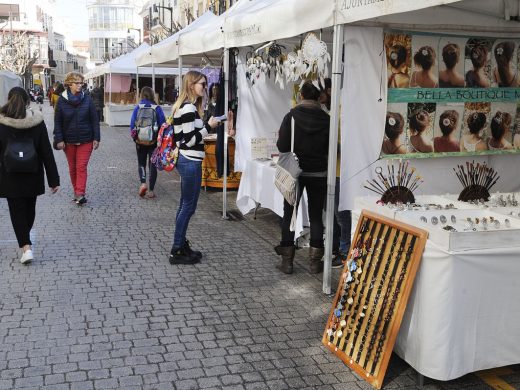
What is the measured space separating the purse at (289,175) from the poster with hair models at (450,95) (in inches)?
31.1

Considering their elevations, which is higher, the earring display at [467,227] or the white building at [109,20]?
the white building at [109,20]

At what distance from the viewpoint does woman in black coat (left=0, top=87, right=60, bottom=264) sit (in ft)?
17.9

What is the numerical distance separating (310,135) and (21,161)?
275 cm

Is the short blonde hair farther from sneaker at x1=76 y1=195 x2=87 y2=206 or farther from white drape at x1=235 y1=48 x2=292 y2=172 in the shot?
white drape at x1=235 y1=48 x2=292 y2=172

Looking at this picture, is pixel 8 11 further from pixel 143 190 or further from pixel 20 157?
pixel 20 157

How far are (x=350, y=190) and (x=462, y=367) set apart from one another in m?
1.92

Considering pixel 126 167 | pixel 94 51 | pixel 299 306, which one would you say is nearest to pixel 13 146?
pixel 299 306

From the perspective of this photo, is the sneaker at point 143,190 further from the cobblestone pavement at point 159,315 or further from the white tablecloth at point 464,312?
the white tablecloth at point 464,312

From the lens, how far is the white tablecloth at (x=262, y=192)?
6059mm

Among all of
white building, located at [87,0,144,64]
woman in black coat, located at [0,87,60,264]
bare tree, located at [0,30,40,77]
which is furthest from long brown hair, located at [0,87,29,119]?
white building, located at [87,0,144,64]

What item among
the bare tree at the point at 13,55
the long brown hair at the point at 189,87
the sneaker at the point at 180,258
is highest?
the bare tree at the point at 13,55

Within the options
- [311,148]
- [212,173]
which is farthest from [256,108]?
[311,148]

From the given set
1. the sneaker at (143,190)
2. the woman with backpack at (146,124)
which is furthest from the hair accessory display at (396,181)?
the sneaker at (143,190)

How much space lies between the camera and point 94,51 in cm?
8406
